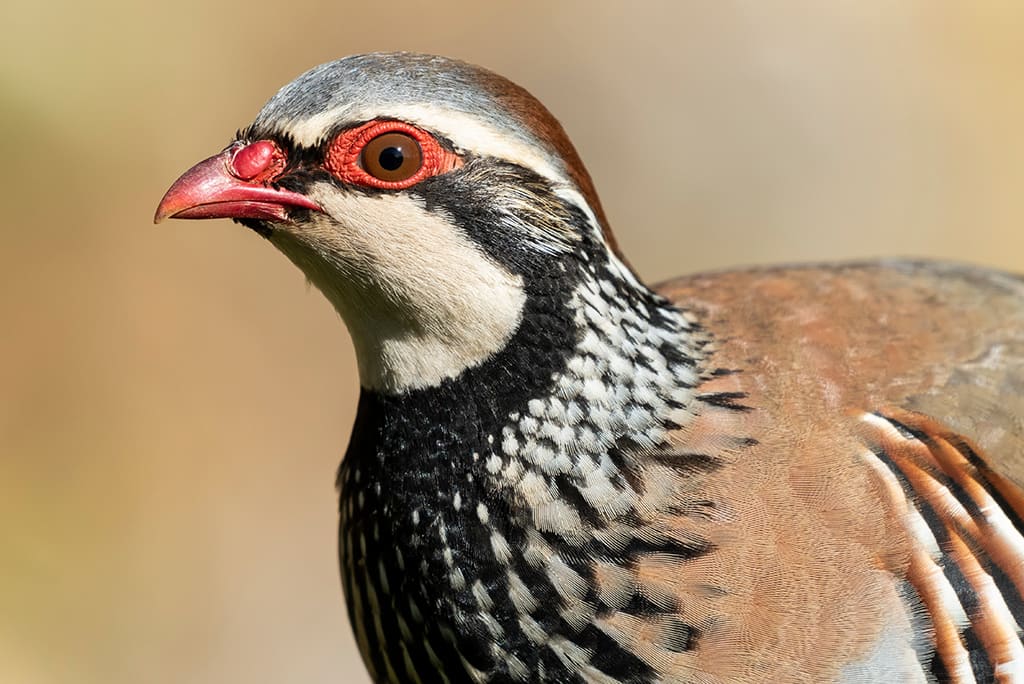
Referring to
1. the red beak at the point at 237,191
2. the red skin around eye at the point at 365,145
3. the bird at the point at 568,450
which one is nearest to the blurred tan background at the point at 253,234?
the bird at the point at 568,450

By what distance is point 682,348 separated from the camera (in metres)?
3.01

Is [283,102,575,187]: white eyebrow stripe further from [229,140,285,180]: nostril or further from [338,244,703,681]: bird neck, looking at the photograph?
[338,244,703,681]: bird neck

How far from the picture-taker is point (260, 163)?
2.69 metres

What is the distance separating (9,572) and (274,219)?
3.38 m

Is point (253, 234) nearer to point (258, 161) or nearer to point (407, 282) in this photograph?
point (258, 161)

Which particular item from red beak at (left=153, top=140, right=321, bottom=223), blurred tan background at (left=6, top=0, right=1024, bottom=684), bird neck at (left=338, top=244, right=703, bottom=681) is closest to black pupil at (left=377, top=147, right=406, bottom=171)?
red beak at (left=153, top=140, right=321, bottom=223)

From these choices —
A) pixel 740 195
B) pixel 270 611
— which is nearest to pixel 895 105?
pixel 740 195

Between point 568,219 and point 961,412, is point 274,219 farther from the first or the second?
point 961,412

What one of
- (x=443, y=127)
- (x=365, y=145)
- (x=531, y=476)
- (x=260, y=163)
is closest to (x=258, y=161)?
(x=260, y=163)

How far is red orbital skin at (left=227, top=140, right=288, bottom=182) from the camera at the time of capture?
2.69 m

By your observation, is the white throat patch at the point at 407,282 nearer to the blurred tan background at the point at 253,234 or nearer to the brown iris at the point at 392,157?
the brown iris at the point at 392,157

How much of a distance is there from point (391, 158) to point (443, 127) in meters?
0.13

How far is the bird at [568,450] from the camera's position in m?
2.64

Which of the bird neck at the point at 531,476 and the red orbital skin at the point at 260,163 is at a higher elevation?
the red orbital skin at the point at 260,163
